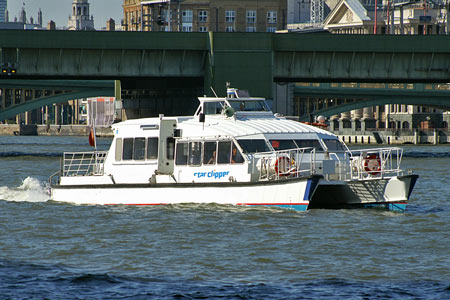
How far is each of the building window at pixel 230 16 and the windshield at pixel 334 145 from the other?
145640 mm

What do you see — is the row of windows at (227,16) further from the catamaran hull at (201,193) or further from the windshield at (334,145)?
the windshield at (334,145)

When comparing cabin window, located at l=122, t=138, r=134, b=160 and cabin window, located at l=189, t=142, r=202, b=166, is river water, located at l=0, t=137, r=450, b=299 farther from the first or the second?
cabin window, located at l=122, t=138, r=134, b=160

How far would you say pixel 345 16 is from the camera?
16162cm

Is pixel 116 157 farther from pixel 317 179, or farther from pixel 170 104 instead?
pixel 170 104

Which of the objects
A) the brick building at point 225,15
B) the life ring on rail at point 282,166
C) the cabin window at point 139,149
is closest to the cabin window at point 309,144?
the life ring on rail at point 282,166

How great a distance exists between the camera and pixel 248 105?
33.2 metres

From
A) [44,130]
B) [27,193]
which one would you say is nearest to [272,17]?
[44,130]

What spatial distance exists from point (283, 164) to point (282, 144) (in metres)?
1.45

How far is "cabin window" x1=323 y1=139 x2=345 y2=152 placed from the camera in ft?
101

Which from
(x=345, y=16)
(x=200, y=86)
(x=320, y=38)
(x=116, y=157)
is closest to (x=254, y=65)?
(x=320, y=38)

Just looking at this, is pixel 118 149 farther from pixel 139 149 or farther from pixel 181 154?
pixel 181 154

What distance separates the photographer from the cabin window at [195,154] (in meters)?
30.5

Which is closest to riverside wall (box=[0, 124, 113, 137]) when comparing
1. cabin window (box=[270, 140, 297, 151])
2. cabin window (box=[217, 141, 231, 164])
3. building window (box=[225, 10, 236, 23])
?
building window (box=[225, 10, 236, 23])

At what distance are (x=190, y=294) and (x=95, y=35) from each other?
45.1 meters
